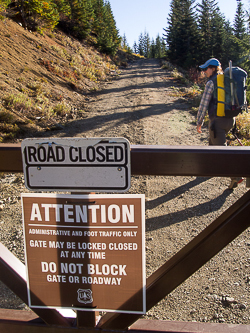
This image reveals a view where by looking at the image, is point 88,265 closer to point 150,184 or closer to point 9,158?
point 9,158

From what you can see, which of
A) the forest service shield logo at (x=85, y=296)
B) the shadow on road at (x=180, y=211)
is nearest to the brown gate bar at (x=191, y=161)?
the forest service shield logo at (x=85, y=296)

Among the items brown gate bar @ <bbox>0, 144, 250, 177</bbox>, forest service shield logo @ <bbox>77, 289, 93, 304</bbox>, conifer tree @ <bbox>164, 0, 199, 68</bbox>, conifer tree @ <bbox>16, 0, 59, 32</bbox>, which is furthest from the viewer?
conifer tree @ <bbox>164, 0, 199, 68</bbox>

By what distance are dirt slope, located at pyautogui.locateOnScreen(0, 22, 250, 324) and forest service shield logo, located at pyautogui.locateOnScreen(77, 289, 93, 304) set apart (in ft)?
4.06

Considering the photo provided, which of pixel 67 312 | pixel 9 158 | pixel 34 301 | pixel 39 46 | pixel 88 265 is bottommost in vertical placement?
pixel 67 312

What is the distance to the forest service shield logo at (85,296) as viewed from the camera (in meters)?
1.42

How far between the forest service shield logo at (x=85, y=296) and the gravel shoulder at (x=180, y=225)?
4.06 feet

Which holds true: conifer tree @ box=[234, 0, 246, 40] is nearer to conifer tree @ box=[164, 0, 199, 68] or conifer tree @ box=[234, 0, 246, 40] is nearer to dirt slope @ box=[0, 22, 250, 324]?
conifer tree @ box=[164, 0, 199, 68]

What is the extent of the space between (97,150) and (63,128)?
803cm

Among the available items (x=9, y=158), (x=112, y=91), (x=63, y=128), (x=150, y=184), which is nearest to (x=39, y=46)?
(x=112, y=91)

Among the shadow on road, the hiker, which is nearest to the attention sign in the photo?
the shadow on road

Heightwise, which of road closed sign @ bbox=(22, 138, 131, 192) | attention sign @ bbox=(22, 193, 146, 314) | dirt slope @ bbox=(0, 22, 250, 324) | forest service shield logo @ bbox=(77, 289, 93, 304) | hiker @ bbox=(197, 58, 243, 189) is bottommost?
dirt slope @ bbox=(0, 22, 250, 324)

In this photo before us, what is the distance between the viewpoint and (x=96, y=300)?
1.42 meters

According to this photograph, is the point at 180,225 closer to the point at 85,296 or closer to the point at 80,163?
the point at 85,296

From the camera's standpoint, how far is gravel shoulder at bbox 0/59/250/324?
2463 mm
